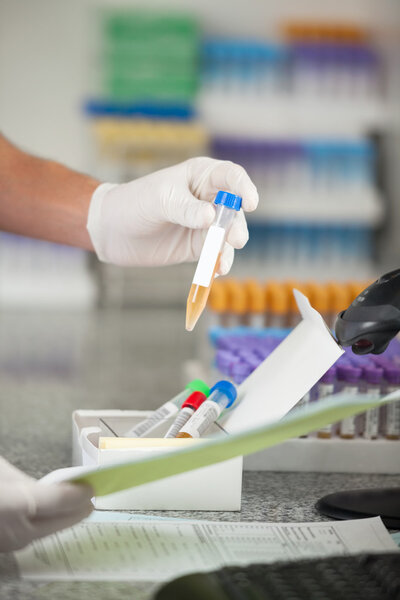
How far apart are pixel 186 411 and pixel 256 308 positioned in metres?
0.62

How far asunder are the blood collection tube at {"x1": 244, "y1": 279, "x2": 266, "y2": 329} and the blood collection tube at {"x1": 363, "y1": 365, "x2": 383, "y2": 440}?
50 centimetres

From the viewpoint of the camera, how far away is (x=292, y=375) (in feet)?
2.95

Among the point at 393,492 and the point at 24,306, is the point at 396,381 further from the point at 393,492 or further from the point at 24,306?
the point at 24,306

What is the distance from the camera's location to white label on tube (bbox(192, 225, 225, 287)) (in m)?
0.94

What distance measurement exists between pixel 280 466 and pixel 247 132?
9.23ft

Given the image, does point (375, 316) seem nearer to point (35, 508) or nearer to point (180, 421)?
point (180, 421)

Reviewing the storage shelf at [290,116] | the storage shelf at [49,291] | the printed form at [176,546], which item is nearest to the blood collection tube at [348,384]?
the printed form at [176,546]

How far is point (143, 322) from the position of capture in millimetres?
2627

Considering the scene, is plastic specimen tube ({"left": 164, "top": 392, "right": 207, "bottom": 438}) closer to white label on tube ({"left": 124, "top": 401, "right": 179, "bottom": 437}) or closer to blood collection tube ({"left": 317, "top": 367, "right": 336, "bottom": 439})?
white label on tube ({"left": 124, "top": 401, "right": 179, "bottom": 437})

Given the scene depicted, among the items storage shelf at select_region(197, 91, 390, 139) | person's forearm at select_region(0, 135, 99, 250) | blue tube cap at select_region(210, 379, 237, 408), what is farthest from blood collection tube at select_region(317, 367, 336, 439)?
storage shelf at select_region(197, 91, 390, 139)

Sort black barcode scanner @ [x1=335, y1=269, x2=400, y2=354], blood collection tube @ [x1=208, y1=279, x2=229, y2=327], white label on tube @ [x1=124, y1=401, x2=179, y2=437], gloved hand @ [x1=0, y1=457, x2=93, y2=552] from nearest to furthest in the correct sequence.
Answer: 1. gloved hand @ [x1=0, y1=457, x2=93, y2=552]
2. black barcode scanner @ [x1=335, y1=269, x2=400, y2=354]
3. white label on tube @ [x1=124, y1=401, x2=179, y2=437]
4. blood collection tube @ [x1=208, y1=279, x2=229, y2=327]

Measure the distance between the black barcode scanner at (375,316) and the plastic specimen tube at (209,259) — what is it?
0.17 meters

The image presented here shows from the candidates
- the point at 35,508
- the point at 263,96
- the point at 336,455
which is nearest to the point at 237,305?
the point at 336,455

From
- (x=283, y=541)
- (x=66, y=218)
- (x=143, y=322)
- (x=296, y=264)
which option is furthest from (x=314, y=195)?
(x=283, y=541)
